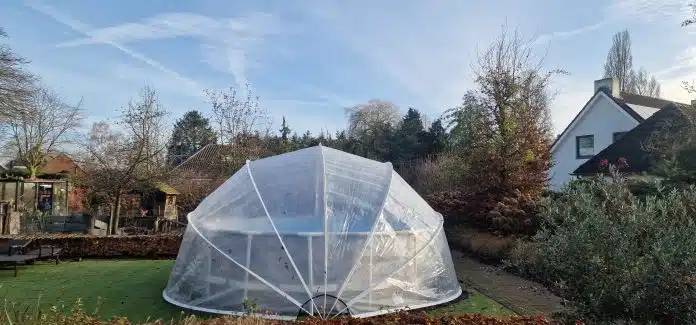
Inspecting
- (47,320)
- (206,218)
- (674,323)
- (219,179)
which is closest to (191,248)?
(206,218)

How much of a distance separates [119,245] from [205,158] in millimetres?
17435

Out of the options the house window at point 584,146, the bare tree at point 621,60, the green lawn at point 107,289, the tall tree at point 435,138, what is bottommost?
the green lawn at point 107,289

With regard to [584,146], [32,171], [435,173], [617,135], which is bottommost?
[32,171]

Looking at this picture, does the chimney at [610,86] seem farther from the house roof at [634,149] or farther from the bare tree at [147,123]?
the bare tree at [147,123]

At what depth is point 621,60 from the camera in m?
43.3

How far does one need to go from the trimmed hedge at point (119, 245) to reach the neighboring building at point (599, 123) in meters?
17.6

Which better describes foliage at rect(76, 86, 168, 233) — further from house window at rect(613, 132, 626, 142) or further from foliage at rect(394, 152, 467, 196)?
house window at rect(613, 132, 626, 142)

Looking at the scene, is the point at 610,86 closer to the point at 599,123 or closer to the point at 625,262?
the point at 599,123

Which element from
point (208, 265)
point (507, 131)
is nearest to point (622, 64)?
point (507, 131)

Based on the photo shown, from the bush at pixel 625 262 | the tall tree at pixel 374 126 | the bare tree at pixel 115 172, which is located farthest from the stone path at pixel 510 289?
the tall tree at pixel 374 126

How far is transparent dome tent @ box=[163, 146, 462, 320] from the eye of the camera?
7.71m

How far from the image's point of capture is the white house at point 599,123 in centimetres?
2516

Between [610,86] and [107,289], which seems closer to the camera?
[107,289]

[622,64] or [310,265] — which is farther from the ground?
[622,64]
